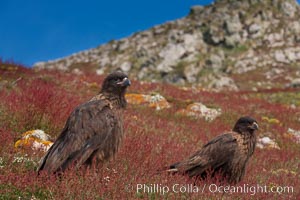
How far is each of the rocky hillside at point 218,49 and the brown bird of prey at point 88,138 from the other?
58.1 meters

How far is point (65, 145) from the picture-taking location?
667cm

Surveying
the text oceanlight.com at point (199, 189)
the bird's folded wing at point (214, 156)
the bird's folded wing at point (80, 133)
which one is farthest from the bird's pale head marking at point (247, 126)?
the bird's folded wing at point (80, 133)

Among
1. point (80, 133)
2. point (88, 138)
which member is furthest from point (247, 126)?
point (80, 133)

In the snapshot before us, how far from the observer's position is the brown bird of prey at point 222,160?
815 cm

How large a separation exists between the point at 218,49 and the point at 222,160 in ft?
245

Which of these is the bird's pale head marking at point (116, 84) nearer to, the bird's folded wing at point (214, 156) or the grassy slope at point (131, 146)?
the grassy slope at point (131, 146)

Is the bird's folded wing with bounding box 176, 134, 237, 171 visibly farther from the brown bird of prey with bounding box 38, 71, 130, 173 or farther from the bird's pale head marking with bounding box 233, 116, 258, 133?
the brown bird of prey with bounding box 38, 71, 130, 173

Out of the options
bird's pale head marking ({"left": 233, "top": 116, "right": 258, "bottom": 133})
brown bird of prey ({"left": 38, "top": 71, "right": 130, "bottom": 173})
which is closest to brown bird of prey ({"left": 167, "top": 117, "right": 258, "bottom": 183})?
bird's pale head marking ({"left": 233, "top": 116, "right": 258, "bottom": 133})

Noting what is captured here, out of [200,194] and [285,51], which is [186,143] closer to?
[200,194]

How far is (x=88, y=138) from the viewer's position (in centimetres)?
678

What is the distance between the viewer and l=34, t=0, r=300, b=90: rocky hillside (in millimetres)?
71938

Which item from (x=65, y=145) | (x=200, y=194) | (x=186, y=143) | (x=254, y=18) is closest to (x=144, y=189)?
(x=200, y=194)

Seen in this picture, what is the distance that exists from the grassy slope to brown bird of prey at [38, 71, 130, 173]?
23cm

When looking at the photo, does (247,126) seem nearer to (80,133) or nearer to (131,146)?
(131,146)
